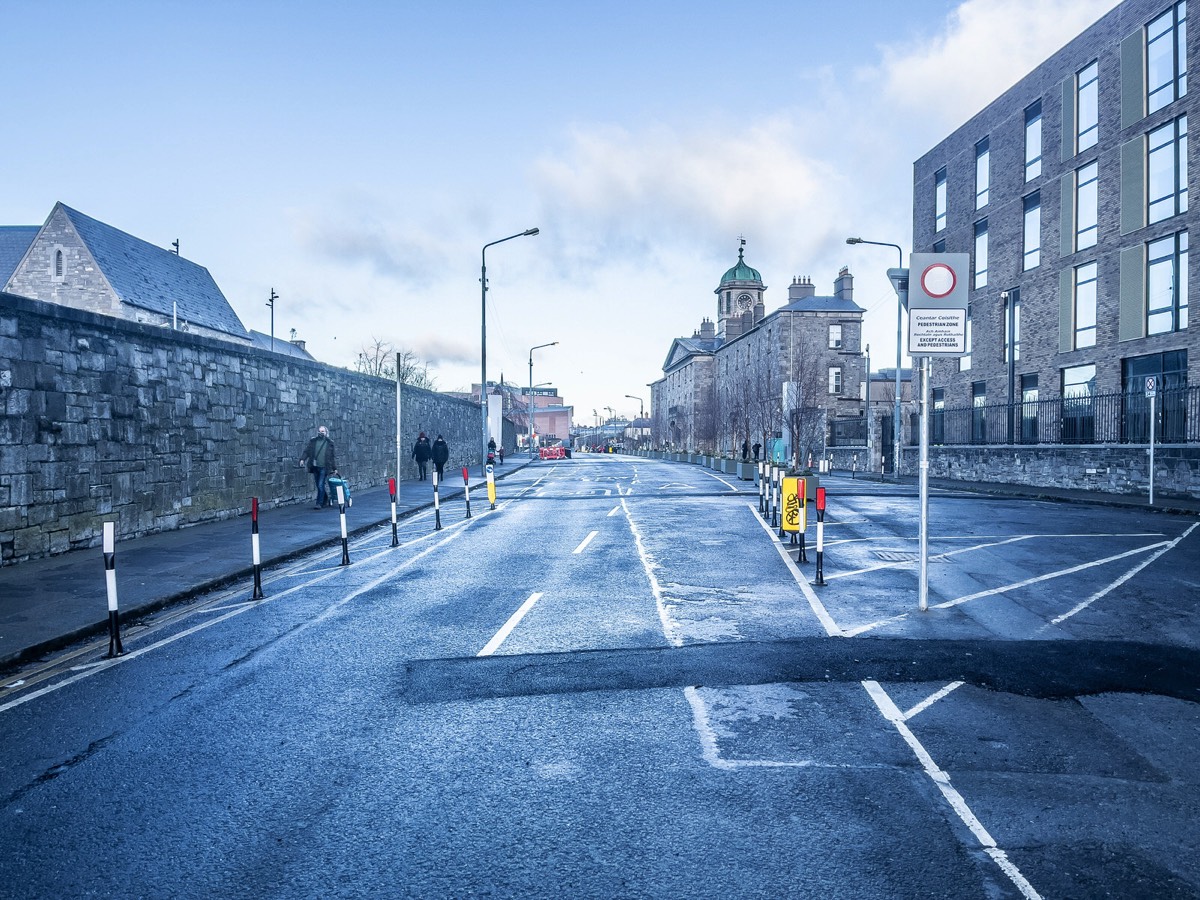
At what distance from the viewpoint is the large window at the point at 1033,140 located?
2991 centimetres

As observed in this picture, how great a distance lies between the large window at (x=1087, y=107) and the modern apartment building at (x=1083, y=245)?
5cm

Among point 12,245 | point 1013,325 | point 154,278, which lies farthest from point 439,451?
point 12,245

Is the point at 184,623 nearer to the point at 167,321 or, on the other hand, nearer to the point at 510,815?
the point at 510,815

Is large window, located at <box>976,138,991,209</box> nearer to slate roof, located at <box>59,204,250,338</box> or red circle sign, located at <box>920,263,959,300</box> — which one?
red circle sign, located at <box>920,263,959,300</box>

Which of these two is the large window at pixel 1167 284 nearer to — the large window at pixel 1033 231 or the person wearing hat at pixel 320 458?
the large window at pixel 1033 231

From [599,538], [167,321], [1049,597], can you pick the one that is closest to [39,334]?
[599,538]

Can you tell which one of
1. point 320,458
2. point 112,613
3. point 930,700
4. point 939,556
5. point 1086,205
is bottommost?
point 939,556

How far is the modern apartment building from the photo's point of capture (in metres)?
23.5

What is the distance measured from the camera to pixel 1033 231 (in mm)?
30359

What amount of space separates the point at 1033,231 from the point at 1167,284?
23.6ft

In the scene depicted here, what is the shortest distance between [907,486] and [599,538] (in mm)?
18747

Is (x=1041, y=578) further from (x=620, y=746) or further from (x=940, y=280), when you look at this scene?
(x=620, y=746)

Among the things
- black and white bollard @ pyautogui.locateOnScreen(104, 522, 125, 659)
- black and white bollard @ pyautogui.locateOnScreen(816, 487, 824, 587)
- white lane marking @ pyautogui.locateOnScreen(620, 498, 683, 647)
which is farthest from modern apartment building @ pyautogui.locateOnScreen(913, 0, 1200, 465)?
black and white bollard @ pyautogui.locateOnScreen(104, 522, 125, 659)

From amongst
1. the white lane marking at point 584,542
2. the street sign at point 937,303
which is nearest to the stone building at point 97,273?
the white lane marking at point 584,542
